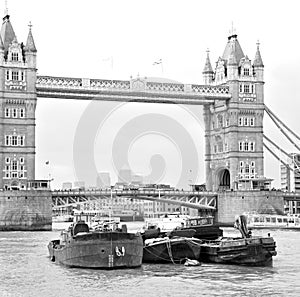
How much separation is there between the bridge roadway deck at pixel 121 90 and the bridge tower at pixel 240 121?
16.9 ft

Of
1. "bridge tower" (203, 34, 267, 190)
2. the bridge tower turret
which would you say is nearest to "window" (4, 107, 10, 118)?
"bridge tower" (203, 34, 267, 190)

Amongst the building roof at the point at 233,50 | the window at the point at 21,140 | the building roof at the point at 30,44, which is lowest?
the window at the point at 21,140

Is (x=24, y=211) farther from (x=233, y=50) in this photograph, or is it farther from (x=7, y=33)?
(x=233, y=50)

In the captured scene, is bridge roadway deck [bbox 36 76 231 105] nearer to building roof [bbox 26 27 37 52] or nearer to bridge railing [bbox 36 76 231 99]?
bridge railing [bbox 36 76 231 99]

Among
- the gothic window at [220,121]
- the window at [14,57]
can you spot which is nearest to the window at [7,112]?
the window at [14,57]

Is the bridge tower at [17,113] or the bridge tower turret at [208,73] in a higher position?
the bridge tower turret at [208,73]

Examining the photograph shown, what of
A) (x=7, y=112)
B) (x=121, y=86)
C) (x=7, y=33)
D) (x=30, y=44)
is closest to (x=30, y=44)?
(x=30, y=44)

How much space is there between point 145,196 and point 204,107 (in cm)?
2473

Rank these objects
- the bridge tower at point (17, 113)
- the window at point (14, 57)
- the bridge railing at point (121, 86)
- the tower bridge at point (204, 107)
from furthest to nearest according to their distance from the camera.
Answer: the bridge railing at point (121, 86) → the window at point (14, 57) → the tower bridge at point (204, 107) → the bridge tower at point (17, 113)

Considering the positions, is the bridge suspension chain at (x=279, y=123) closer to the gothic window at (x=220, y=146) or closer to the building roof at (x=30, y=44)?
the gothic window at (x=220, y=146)

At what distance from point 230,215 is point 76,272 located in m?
82.0

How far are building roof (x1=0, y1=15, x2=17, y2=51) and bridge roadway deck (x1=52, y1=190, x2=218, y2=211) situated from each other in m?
23.5

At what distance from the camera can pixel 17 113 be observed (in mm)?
125062

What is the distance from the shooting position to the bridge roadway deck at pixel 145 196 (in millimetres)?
123500
